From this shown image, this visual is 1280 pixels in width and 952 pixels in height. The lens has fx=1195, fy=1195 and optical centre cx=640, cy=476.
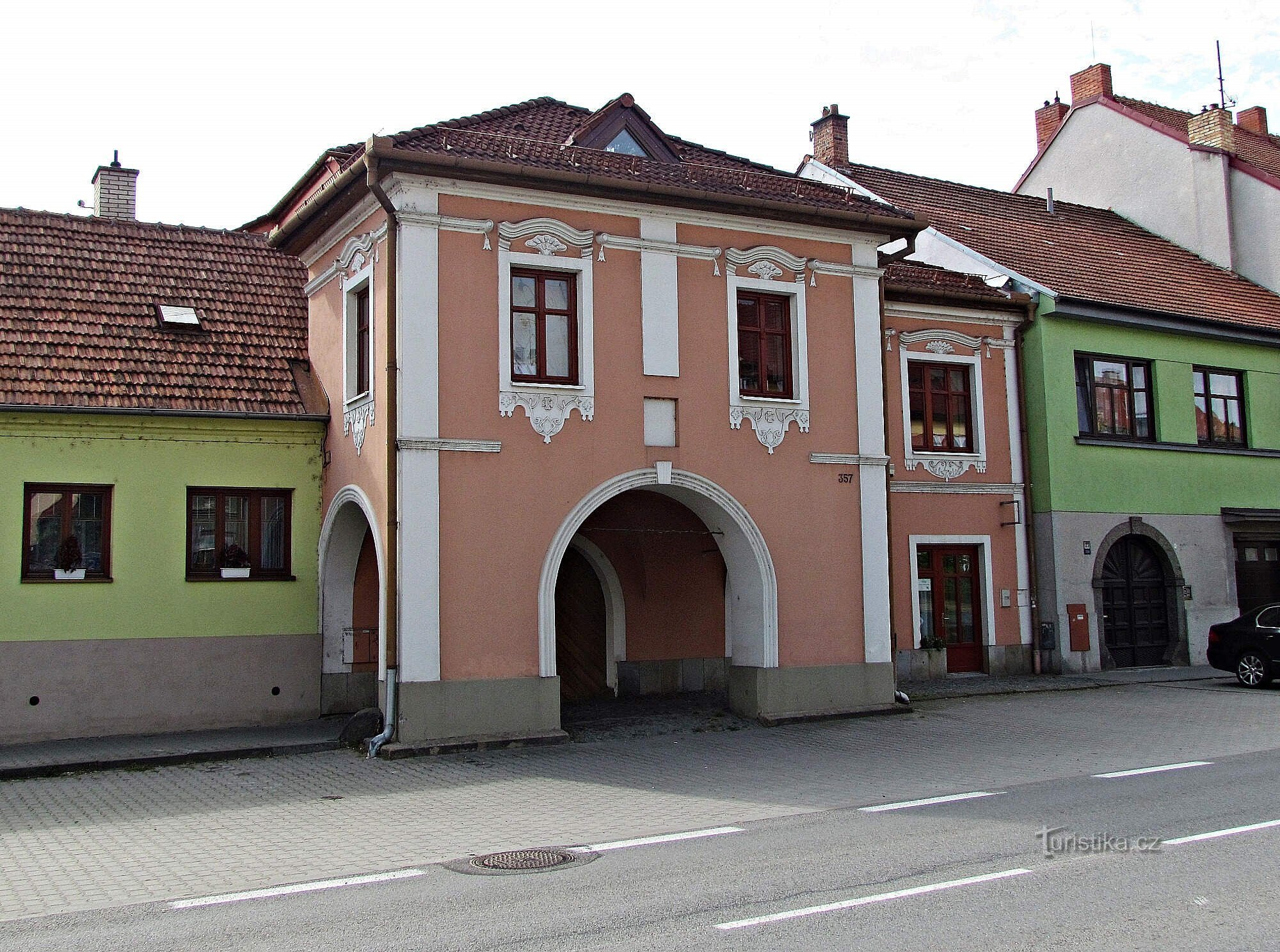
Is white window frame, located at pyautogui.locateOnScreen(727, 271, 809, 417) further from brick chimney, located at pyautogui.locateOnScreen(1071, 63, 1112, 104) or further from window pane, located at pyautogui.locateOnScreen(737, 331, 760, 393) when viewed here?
brick chimney, located at pyautogui.locateOnScreen(1071, 63, 1112, 104)

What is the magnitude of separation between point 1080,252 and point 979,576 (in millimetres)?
7693

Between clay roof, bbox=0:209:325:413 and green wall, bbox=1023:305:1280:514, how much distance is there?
12.3m

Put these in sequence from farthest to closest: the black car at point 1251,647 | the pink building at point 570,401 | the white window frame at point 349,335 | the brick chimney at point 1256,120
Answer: the brick chimney at point 1256,120 < the black car at point 1251,647 < the white window frame at point 349,335 < the pink building at point 570,401

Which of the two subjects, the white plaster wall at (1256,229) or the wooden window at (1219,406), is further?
the white plaster wall at (1256,229)

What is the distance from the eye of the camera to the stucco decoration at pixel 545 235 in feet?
46.9

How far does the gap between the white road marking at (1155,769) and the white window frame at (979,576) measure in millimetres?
7854

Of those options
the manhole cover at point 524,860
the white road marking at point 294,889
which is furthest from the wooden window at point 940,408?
the white road marking at point 294,889

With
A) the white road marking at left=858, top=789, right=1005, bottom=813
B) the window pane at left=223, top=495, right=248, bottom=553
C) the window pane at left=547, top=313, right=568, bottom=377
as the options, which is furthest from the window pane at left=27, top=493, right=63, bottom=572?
the white road marking at left=858, top=789, right=1005, bottom=813

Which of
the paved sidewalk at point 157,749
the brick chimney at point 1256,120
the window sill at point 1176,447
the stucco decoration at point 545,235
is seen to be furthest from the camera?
the brick chimney at point 1256,120

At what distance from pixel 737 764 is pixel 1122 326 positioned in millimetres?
13389

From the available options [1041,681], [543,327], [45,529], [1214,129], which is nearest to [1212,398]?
[1214,129]

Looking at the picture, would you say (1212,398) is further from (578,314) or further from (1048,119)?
(578,314)

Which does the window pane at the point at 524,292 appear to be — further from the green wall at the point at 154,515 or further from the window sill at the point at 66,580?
the window sill at the point at 66,580

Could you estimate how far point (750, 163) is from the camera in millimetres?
18703
